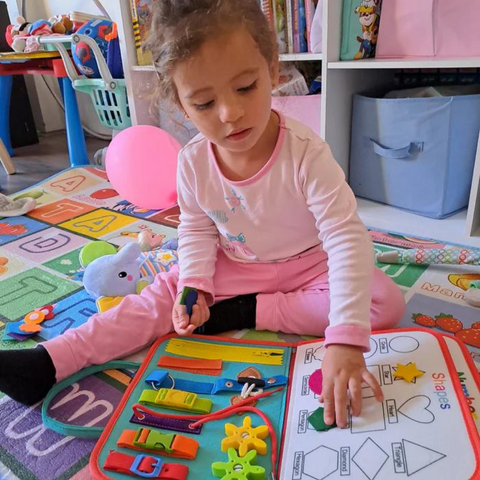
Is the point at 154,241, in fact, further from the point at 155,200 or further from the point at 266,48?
the point at 266,48

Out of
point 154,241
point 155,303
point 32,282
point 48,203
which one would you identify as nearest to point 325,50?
point 154,241

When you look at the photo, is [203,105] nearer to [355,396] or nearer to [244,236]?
[244,236]

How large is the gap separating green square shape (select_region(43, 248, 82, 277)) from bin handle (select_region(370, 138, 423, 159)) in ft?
2.62

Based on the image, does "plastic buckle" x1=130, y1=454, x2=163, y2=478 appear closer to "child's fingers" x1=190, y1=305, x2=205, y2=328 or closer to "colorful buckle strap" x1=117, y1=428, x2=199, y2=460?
"colorful buckle strap" x1=117, y1=428, x2=199, y2=460

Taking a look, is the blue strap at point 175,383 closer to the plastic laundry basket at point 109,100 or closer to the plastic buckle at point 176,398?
the plastic buckle at point 176,398

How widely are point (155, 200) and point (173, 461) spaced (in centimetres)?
89

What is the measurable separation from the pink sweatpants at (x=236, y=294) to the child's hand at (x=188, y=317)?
0.20 feet

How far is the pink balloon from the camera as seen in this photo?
1.29m

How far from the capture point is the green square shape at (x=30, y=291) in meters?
0.94

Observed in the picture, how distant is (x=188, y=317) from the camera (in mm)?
727

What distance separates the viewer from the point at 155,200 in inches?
52.9

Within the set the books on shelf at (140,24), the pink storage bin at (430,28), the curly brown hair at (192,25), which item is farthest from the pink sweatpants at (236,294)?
the books on shelf at (140,24)

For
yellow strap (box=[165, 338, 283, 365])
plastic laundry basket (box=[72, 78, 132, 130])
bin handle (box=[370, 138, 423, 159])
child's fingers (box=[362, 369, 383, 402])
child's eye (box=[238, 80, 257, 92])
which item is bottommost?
yellow strap (box=[165, 338, 283, 365])

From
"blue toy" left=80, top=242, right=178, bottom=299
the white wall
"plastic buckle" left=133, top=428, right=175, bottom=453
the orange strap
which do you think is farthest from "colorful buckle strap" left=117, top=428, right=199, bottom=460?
the white wall
